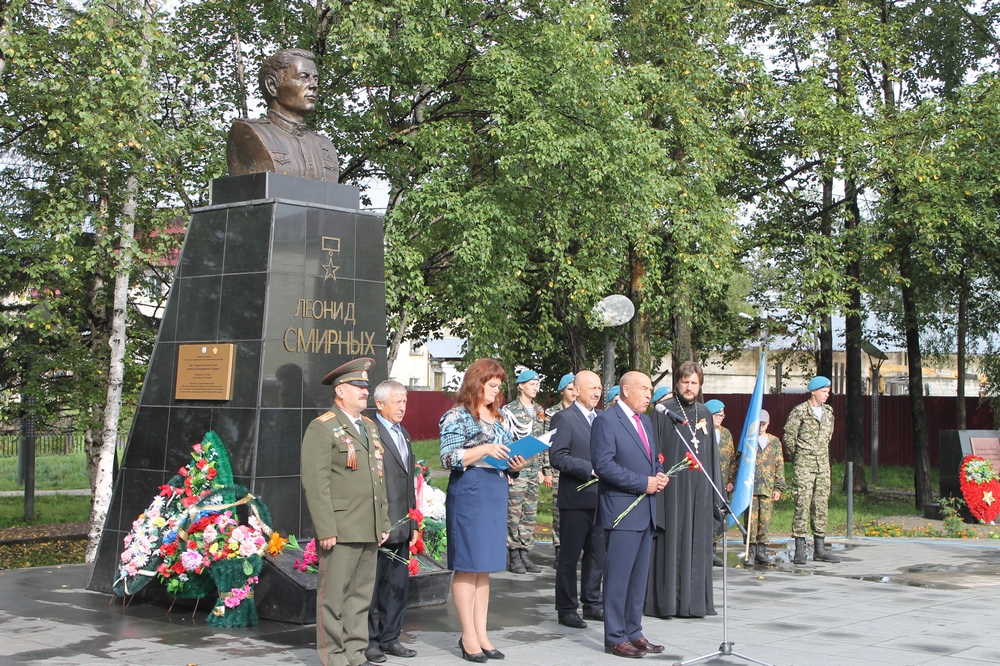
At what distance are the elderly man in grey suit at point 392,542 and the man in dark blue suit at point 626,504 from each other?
1.20 meters

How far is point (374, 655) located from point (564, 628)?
5.32 ft

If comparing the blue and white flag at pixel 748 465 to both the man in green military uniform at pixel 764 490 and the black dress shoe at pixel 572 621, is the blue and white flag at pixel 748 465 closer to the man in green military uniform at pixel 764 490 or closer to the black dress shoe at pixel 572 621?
the black dress shoe at pixel 572 621

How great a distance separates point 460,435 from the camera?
21.0ft

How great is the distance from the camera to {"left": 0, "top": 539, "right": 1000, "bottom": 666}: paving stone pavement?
21.5 ft

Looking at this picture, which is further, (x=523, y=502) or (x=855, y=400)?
(x=855, y=400)

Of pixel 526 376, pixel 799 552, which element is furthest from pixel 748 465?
pixel 799 552

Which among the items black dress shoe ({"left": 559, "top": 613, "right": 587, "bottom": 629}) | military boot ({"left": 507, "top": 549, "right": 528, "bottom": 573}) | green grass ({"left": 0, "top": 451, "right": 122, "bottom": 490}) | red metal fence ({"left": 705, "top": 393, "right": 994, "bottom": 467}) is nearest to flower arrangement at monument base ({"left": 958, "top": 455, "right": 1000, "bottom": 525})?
military boot ({"left": 507, "top": 549, "right": 528, "bottom": 573})

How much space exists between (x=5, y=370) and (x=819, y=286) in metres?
13.0

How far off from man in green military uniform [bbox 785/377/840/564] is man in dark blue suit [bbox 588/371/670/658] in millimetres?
4888

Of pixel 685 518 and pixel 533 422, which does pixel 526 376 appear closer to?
pixel 533 422

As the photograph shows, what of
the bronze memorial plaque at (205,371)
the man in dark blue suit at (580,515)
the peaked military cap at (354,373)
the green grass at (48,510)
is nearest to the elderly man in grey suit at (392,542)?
the peaked military cap at (354,373)

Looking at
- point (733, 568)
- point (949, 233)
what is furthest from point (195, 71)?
point (949, 233)

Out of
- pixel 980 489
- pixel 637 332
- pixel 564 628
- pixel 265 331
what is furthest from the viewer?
pixel 637 332

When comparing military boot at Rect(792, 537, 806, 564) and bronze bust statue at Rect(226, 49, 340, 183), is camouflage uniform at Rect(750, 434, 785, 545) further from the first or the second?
bronze bust statue at Rect(226, 49, 340, 183)
